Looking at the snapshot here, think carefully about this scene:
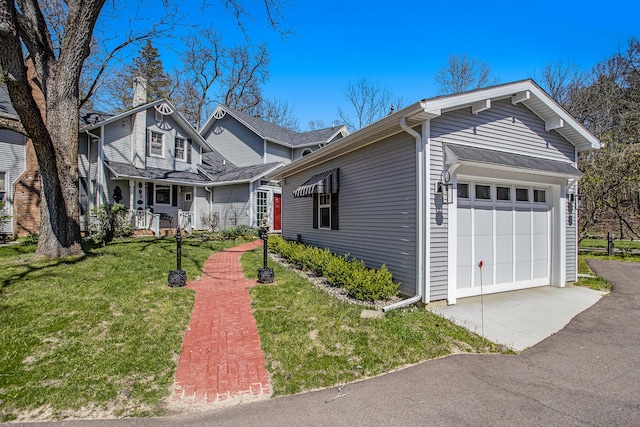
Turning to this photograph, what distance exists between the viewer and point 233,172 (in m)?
19.3

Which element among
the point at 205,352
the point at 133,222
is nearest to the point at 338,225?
the point at 205,352

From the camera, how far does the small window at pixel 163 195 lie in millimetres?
16891

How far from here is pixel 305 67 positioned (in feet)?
59.6

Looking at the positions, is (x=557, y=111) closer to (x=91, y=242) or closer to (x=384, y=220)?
(x=384, y=220)

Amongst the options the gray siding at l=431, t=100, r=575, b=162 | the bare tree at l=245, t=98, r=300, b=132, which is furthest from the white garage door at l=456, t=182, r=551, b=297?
the bare tree at l=245, t=98, r=300, b=132

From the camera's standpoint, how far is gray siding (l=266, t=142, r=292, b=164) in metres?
20.0

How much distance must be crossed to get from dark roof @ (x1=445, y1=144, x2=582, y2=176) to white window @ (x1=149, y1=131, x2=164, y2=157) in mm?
15955

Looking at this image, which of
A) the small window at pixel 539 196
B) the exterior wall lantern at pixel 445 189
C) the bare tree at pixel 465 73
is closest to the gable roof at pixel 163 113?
the exterior wall lantern at pixel 445 189

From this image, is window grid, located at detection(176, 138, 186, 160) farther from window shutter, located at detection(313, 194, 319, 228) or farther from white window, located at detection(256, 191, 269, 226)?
window shutter, located at detection(313, 194, 319, 228)

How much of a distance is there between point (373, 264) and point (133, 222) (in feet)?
40.8

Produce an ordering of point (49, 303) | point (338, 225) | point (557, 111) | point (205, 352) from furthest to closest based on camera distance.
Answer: point (338, 225), point (557, 111), point (49, 303), point (205, 352)

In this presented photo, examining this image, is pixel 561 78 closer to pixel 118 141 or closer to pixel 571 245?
pixel 571 245

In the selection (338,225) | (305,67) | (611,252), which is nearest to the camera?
(338,225)

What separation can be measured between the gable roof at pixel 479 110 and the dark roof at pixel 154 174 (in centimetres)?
1069
